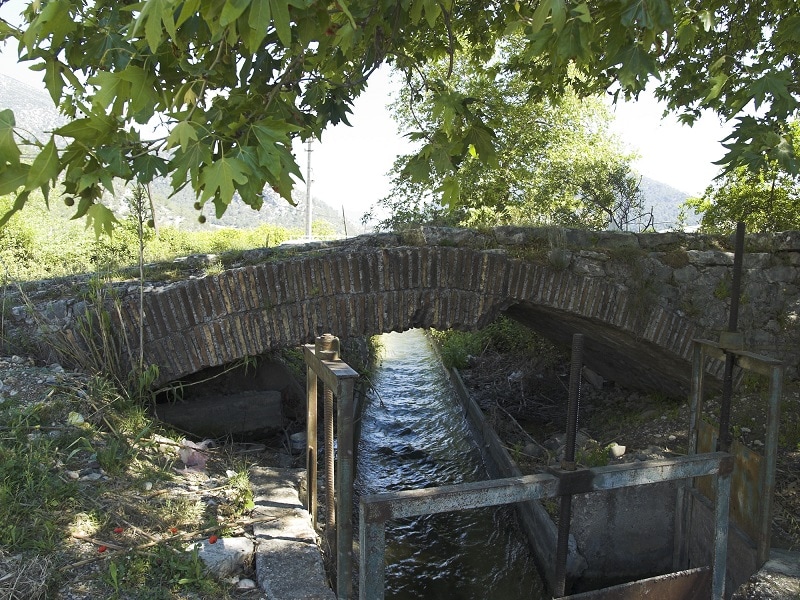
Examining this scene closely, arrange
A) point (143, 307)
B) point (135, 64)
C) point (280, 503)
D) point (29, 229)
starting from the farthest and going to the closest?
point (29, 229), point (143, 307), point (280, 503), point (135, 64)

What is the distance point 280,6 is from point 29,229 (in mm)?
10577

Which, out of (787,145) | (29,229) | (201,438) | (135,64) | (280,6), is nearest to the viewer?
(280,6)

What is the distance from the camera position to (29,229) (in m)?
10.6

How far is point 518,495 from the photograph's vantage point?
2525 mm

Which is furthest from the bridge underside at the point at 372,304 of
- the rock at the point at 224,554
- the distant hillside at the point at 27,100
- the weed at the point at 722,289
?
the distant hillside at the point at 27,100

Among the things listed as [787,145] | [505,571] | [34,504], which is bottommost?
[505,571]

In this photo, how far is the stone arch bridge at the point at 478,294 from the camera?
4598 mm

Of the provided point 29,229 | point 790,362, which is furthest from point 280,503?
point 29,229

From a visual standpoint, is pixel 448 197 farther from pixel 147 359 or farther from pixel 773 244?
pixel 773 244

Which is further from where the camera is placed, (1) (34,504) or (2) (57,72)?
(1) (34,504)

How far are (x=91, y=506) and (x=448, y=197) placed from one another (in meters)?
2.44

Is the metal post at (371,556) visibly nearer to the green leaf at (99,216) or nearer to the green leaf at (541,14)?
the green leaf at (99,216)

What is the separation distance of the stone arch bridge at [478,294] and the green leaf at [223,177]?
2.60 metres

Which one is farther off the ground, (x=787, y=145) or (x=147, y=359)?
(x=787, y=145)
